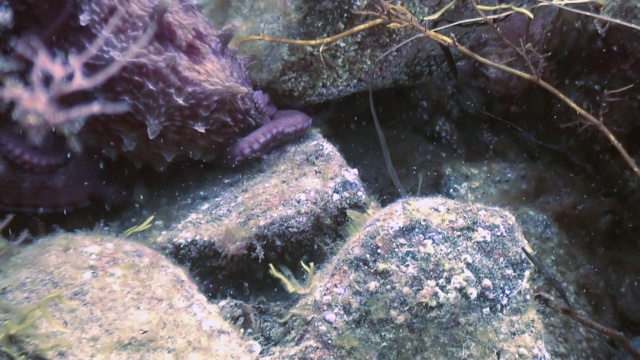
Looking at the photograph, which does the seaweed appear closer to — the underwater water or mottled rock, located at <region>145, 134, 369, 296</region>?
the underwater water

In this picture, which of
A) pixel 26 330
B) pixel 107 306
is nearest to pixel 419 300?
pixel 107 306

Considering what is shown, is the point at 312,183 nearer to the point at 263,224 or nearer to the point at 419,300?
the point at 263,224

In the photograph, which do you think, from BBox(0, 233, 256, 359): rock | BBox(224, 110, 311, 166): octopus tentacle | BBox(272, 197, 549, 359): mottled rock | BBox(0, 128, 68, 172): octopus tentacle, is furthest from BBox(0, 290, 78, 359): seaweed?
BBox(224, 110, 311, 166): octopus tentacle

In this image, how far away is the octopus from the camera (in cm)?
189

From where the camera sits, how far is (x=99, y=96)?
78.7 inches

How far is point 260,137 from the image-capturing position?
7.76ft

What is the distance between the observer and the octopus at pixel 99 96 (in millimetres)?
1895

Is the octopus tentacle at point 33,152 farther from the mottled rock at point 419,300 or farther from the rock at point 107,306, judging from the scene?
the mottled rock at point 419,300

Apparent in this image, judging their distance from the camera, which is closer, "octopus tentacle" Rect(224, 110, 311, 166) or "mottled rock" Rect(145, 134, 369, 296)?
"mottled rock" Rect(145, 134, 369, 296)

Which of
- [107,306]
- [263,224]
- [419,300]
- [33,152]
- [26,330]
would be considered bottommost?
[419,300]

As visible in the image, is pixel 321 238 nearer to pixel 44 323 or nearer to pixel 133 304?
pixel 133 304

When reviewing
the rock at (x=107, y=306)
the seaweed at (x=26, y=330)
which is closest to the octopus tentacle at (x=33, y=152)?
the rock at (x=107, y=306)

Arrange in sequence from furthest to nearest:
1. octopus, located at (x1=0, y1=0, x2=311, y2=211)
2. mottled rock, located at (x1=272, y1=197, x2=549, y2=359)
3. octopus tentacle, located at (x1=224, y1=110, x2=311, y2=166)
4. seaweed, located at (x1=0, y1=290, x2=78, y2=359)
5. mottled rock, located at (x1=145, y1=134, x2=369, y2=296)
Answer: octopus tentacle, located at (x1=224, y1=110, x2=311, y2=166), mottled rock, located at (x1=145, y1=134, x2=369, y2=296), octopus, located at (x1=0, y1=0, x2=311, y2=211), mottled rock, located at (x1=272, y1=197, x2=549, y2=359), seaweed, located at (x1=0, y1=290, x2=78, y2=359)

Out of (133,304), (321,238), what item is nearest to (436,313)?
(321,238)
